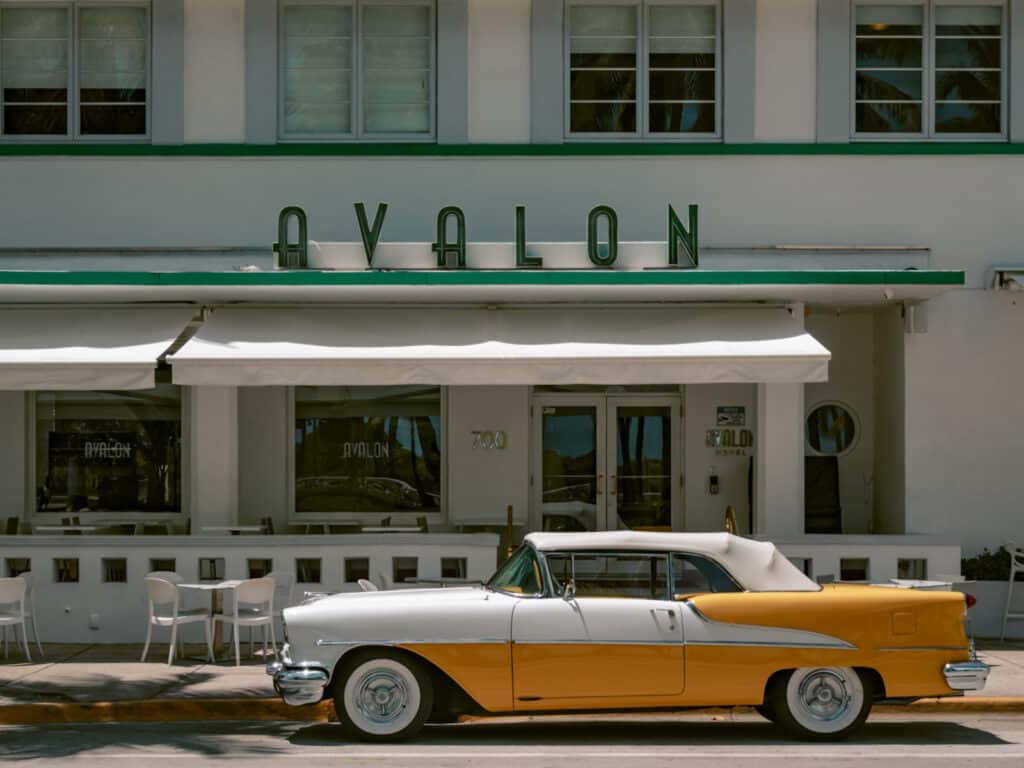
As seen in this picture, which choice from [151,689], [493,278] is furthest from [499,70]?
[151,689]

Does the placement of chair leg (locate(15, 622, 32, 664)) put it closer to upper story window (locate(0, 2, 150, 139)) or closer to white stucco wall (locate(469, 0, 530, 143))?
upper story window (locate(0, 2, 150, 139))

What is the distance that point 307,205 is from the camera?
17125 millimetres

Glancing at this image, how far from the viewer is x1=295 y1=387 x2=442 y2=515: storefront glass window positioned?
18203 mm

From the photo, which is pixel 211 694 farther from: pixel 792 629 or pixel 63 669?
pixel 792 629

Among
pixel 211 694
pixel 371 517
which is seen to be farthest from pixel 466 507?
pixel 211 694

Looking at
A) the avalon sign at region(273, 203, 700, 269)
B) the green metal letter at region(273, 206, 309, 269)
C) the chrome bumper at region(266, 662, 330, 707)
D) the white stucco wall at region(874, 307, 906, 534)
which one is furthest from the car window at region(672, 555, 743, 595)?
the white stucco wall at region(874, 307, 906, 534)

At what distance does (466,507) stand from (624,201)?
4.05 meters

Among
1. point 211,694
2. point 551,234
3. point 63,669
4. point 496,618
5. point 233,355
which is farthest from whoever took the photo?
point 551,234

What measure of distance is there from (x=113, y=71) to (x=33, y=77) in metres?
0.90

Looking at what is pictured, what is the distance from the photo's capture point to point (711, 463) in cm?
1845

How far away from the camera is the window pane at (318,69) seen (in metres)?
17.4

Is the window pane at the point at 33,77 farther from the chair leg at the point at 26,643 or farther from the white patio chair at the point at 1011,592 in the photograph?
the white patio chair at the point at 1011,592

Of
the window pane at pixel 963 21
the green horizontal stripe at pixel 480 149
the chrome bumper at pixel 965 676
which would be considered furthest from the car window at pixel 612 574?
the window pane at pixel 963 21

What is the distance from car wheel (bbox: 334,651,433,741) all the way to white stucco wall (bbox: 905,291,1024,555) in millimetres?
8093
